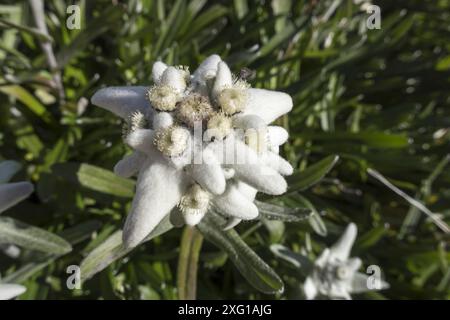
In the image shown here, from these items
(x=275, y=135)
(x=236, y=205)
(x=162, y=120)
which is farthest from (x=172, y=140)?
(x=275, y=135)

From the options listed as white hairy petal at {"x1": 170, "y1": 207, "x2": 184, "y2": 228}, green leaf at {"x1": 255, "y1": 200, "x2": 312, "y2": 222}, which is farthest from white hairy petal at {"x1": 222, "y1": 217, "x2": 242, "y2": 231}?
white hairy petal at {"x1": 170, "y1": 207, "x2": 184, "y2": 228}

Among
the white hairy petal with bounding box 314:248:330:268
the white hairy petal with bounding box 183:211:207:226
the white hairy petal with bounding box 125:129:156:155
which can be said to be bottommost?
the white hairy petal with bounding box 314:248:330:268

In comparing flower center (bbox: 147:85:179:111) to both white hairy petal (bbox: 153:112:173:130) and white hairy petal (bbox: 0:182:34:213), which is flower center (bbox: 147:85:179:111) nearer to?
white hairy petal (bbox: 153:112:173:130)

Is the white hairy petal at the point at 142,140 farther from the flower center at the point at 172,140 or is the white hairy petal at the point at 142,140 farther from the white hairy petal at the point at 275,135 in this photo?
the white hairy petal at the point at 275,135

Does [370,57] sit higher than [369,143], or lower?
higher
